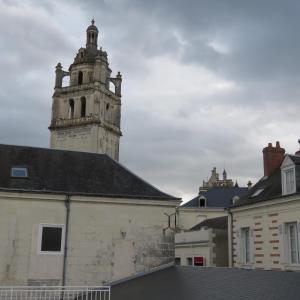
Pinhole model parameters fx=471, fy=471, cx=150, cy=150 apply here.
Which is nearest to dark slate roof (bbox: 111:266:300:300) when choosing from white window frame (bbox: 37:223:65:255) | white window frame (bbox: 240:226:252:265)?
white window frame (bbox: 37:223:65:255)

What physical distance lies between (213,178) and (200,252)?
3545cm

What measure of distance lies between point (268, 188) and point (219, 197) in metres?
25.4

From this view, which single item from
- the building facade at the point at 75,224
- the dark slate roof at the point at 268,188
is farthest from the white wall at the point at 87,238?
the dark slate roof at the point at 268,188

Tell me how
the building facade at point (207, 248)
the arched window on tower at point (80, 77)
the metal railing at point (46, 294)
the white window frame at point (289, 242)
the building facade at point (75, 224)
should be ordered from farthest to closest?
the arched window on tower at point (80, 77) < the building facade at point (207, 248) < the white window frame at point (289, 242) < the building facade at point (75, 224) < the metal railing at point (46, 294)

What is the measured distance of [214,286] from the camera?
36.8 feet

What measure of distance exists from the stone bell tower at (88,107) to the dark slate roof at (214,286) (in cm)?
3587

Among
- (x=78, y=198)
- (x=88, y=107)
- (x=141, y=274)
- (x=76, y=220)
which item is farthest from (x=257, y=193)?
(x=88, y=107)

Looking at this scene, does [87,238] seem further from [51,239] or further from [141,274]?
[141,274]

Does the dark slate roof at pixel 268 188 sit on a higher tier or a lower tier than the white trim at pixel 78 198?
higher

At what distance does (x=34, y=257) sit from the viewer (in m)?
16.1

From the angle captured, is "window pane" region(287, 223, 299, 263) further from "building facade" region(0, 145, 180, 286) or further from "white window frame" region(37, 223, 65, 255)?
"white window frame" region(37, 223, 65, 255)

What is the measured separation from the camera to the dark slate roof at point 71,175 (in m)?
17.1

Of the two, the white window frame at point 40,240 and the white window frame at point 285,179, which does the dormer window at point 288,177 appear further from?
the white window frame at point 40,240

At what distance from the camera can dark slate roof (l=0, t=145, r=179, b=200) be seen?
17.1 metres
